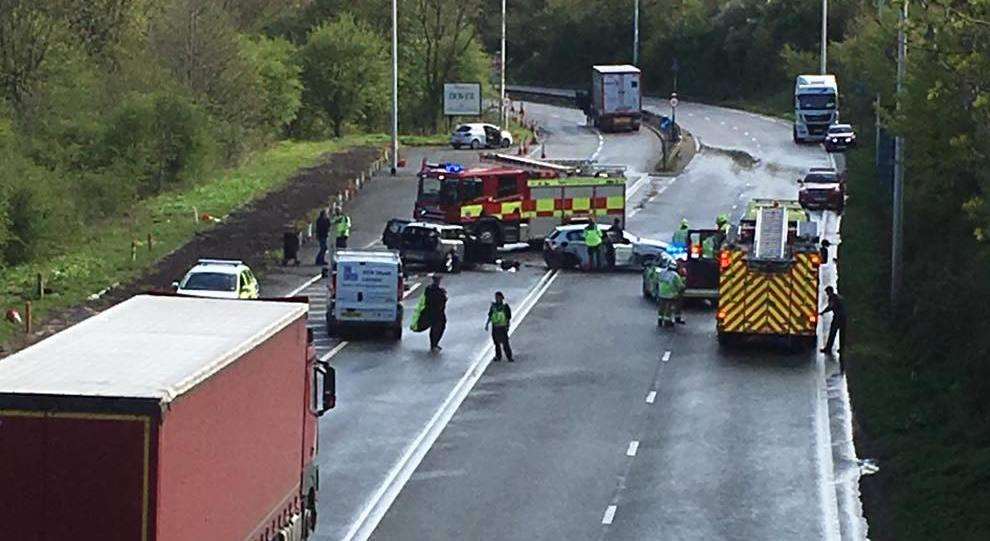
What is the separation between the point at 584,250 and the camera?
164 feet

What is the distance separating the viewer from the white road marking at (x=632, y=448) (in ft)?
94.0

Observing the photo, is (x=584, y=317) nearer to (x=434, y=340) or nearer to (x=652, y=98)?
(x=434, y=340)

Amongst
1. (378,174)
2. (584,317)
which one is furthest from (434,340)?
(378,174)

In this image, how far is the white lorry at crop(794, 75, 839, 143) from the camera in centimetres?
8631

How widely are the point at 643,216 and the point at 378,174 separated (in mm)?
13759

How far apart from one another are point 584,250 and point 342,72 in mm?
42878

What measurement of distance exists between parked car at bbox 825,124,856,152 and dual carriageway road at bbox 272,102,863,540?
114 ft

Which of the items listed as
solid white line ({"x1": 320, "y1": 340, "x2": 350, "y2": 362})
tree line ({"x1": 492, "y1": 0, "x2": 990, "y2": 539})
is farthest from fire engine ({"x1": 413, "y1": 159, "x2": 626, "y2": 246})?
solid white line ({"x1": 320, "y1": 340, "x2": 350, "y2": 362})

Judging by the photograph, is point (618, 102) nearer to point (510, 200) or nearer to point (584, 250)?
point (510, 200)

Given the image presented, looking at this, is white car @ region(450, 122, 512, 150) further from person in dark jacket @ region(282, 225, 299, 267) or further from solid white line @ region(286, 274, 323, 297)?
solid white line @ region(286, 274, 323, 297)

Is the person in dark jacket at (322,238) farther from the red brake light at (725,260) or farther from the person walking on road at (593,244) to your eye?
the red brake light at (725,260)

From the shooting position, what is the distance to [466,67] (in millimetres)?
98250

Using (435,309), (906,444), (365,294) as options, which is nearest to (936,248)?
(435,309)

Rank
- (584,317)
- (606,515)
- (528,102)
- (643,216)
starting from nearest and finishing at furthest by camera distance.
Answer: (606,515), (584,317), (643,216), (528,102)
